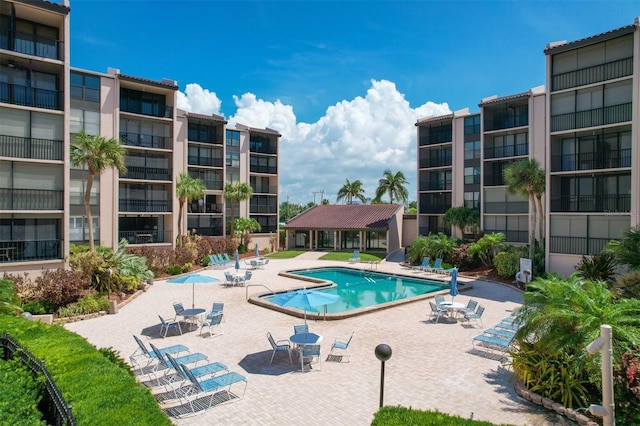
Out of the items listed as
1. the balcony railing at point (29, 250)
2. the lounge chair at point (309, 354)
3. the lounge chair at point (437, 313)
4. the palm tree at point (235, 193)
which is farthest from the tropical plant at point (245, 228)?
the lounge chair at point (309, 354)

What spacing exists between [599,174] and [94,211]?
1386 inches

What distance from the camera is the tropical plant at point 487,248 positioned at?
103ft

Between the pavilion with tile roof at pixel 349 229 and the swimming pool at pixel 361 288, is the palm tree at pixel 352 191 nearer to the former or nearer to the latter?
the pavilion with tile roof at pixel 349 229

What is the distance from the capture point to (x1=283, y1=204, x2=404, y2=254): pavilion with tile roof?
45938mm

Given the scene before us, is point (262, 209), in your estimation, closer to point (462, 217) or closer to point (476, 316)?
point (462, 217)

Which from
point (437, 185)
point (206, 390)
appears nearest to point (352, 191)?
point (437, 185)

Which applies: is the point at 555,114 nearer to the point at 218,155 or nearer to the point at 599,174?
the point at 599,174

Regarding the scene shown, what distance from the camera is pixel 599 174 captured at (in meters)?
24.5

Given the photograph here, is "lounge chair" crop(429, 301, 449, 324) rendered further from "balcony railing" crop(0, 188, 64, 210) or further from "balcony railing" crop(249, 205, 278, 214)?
"balcony railing" crop(249, 205, 278, 214)

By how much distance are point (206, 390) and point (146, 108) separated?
3145cm

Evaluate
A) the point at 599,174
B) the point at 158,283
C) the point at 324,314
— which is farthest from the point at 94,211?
the point at 599,174

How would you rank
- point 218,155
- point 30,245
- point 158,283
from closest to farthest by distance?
point 30,245 → point 158,283 → point 218,155

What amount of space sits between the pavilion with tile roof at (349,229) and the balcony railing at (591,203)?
20230 millimetres

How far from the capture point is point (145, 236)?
35.0m
